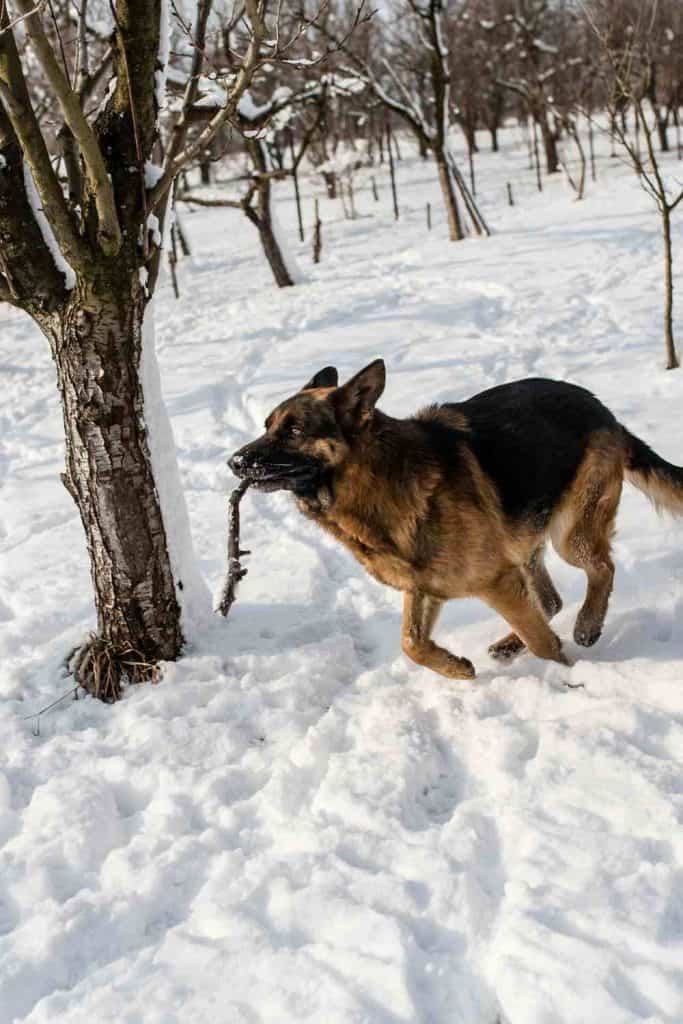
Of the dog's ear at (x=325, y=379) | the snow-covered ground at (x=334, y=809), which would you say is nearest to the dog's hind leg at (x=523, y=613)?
the snow-covered ground at (x=334, y=809)

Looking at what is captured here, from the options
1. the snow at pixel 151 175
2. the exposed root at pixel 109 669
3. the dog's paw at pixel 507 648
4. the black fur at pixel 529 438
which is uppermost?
the snow at pixel 151 175

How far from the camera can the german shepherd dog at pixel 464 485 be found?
375cm

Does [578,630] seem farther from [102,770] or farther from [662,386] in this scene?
[662,386]

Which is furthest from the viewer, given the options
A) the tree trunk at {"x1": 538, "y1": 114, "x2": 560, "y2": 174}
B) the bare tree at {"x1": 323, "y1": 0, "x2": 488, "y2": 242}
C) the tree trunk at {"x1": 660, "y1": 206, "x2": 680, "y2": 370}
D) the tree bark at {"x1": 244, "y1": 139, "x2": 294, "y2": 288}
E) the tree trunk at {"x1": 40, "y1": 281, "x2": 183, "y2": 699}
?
the tree trunk at {"x1": 538, "y1": 114, "x2": 560, "y2": 174}

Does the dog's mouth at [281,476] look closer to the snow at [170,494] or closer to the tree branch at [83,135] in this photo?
the snow at [170,494]

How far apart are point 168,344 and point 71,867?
40.6 feet

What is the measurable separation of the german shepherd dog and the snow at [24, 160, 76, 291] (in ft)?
4.41

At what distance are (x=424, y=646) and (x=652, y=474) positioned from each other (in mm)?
1685

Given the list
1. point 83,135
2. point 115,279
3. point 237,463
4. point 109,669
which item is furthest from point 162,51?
point 109,669

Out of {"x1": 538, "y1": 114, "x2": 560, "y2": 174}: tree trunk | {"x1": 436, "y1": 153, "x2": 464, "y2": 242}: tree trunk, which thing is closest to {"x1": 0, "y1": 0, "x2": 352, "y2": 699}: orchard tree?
{"x1": 436, "y1": 153, "x2": 464, "y2": 242}: tree trunk

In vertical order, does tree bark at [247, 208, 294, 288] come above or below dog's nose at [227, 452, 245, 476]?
above

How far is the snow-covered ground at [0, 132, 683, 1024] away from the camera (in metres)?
2.50

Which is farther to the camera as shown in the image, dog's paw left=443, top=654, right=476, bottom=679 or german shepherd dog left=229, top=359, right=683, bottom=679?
dog's paw left=443, top=654, right=476, bottom=679

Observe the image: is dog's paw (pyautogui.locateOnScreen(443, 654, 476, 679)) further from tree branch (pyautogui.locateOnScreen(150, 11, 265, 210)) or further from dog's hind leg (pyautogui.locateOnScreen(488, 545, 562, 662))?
tree branch (pyautogui.locateOnScreen(150, 11, 265, 210))
